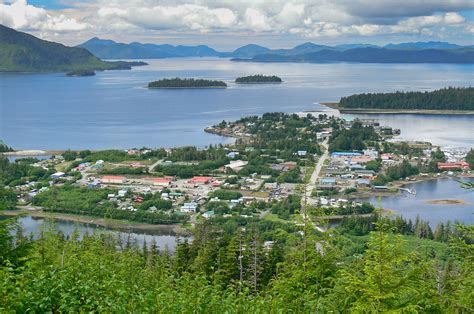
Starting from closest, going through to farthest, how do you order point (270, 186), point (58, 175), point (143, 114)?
point (270, 186)
point (58, 175)
point (143, 114)

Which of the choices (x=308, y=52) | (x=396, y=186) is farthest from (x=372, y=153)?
(x=308, y=52)

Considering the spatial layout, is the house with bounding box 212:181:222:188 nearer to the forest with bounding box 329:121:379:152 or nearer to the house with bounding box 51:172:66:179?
the house with bounding box 51:172:66:179

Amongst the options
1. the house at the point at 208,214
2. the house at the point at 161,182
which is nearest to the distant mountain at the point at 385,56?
the house at the point at 161,182

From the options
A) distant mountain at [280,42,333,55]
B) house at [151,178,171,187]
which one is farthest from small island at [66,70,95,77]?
distant mountain at [280,42,333,55]

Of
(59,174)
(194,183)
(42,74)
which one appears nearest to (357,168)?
(194,183)

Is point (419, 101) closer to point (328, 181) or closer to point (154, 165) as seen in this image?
point (328, 181)

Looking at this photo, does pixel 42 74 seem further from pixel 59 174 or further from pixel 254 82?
pixel 59 174
